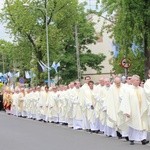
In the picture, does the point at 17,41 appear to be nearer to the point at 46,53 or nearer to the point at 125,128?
the point at 46,53

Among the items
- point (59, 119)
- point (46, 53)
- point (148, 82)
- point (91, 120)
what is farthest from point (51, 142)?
point (46, 53)

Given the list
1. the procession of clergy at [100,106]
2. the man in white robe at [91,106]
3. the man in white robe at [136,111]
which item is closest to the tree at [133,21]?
the procession of clergy at [100,106]

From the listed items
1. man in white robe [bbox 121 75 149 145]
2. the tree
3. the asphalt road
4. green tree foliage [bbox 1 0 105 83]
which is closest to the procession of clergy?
man in white robe [bbox 121 75 149 145]

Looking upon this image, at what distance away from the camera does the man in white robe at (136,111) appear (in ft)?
51.8

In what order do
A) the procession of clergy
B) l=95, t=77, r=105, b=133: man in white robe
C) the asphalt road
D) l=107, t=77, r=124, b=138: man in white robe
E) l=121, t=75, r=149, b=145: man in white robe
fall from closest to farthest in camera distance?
the asphalt road → l=121, t=75, r=149, b=145: man in white robe → the procession of clergy → l=107, t=77, r=124, b=138: man in white robe → l=95, t=77, r=105, b=133: man in white robe

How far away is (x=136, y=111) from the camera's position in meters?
16.0

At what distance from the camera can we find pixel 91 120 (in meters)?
20.5

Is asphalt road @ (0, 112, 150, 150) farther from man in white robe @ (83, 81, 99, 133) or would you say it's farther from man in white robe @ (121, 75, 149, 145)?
man in white robe @ (83, 81, 99, 133)

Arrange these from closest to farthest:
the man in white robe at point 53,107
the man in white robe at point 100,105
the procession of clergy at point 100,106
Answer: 1. the procession of clergy at point 100,106
2. the man in white robe at point 100,105
3. the man in white robe at point 53,107

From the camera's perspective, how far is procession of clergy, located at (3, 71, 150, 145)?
52.4ft

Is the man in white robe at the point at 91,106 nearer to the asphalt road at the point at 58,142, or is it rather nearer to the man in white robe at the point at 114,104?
the asphalt road at the point at 58,142

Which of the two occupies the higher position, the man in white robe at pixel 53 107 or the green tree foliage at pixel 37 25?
the green tree foliage at pixel 37 25

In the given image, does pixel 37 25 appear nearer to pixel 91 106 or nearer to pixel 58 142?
pixel 91 106

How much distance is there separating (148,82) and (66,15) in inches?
1491
